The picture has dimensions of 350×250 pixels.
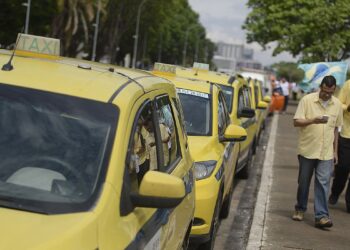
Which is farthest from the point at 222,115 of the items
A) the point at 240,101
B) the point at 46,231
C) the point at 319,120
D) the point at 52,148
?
the point at 46,231

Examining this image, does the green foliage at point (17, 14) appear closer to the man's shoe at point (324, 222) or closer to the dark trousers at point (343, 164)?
the dark trousers at point (343, 164)

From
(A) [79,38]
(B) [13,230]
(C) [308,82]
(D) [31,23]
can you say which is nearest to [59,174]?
(B) [13,230]

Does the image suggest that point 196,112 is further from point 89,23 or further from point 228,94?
point 89,23

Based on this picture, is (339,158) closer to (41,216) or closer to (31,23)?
(41,216)

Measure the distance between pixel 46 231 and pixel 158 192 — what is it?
604 millimetres

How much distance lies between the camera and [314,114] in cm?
777

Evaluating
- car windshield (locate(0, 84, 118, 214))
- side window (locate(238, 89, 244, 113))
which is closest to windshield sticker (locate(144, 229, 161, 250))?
car windshield (locate(0, 84, 118, 214))

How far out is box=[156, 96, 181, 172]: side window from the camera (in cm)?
424

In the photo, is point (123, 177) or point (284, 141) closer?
point (123, 177)

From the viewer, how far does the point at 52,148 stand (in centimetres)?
332

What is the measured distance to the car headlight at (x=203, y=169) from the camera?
642 cm

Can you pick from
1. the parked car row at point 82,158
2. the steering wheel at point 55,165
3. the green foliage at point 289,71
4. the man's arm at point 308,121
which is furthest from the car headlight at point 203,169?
the green foliage at point 289,71

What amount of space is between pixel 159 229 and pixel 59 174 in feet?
2.29

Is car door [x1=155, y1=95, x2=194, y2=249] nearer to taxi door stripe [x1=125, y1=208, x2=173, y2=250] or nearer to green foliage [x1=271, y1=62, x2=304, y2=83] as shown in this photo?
taxi door stripe [x1=125, y1=208, x2=173, y2=250]
